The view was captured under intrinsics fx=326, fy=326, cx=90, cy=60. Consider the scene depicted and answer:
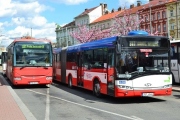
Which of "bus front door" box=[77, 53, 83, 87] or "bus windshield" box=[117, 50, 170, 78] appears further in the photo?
"bus front door" box=[77, 53, 83, 87]

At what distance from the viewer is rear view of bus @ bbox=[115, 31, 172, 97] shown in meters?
12.9

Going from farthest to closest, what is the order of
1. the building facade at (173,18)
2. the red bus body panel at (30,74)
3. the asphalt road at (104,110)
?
the building facade at (173,18) → the red bus body panel at (30,74) → the asphalt road at (104,110)

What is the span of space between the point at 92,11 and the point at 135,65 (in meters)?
101

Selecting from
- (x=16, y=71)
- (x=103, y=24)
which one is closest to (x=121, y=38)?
(x=16, y=71)

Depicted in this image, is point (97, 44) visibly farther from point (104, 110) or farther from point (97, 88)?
point (104, 110)

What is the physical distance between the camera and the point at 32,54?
796 inches

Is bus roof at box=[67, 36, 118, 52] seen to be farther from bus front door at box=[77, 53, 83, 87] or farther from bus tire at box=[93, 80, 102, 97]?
bus tire at box=[93, 80, 102, 97]

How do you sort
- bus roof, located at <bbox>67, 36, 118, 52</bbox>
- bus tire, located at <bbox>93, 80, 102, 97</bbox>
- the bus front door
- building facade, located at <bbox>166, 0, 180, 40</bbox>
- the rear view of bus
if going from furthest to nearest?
building facade, located at <bbox>166, 0, 180, 40</bbox>, the bus front door, bus tire, located at <bbox>93, 80, 102, 97</bbox>, bus roof, located at <bbox>67, 36, 118, 52</bbox>, the rear view of bus

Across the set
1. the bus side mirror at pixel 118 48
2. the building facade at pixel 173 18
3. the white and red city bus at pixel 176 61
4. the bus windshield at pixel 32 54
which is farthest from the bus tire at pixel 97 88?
the building facade at pixel 173 18

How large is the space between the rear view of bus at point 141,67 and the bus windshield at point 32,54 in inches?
330

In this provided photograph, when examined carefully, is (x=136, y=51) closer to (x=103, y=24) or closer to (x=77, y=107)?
(x=77, y=107)

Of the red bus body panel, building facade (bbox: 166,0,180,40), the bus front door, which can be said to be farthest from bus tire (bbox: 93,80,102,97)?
building facade (bbox: 166,0,180,40)

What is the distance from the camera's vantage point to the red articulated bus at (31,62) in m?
20.0

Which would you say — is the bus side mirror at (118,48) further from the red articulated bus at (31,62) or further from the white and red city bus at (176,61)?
the white and red city bus at (176,61)
